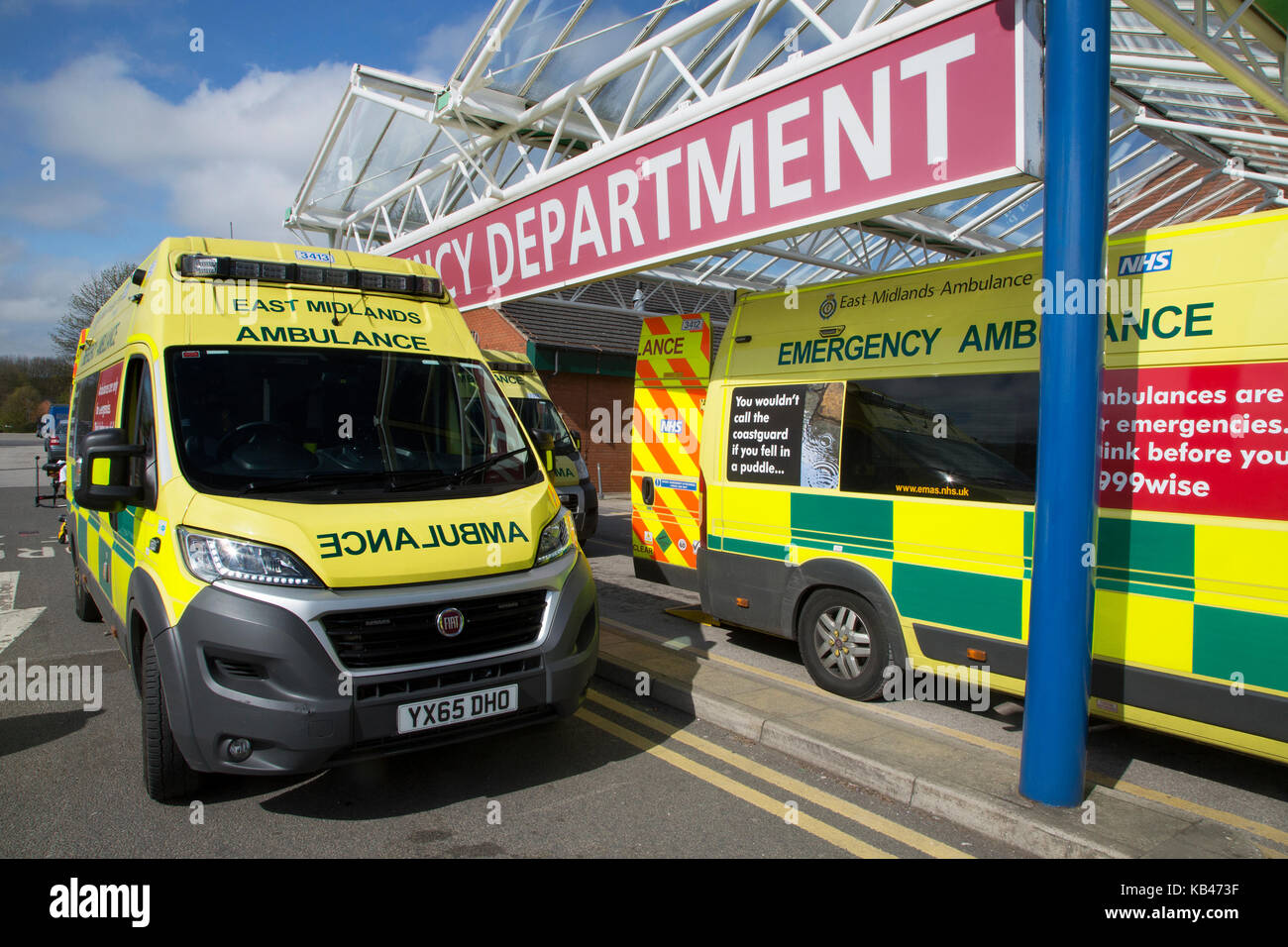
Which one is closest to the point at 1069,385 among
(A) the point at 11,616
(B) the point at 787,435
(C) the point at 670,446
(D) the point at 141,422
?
(B) the point at 787,435

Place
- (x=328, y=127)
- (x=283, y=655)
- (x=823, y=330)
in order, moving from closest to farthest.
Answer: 1. (x=283, y=655)
2. (x=823, y=330)
3. (x=328, y=127)

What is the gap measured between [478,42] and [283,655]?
714 centimetres

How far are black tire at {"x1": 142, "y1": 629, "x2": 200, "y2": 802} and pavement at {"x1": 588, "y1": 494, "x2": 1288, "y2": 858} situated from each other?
275 cm

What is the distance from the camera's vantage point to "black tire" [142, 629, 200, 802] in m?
3.81

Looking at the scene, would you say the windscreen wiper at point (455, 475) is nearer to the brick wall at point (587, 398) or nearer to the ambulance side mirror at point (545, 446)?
the ambulance side mirror at point (545, 446)

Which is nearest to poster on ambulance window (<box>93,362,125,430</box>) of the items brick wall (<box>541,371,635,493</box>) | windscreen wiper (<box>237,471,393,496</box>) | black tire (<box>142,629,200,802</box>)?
windscreen wiper (<box>237,471,393,496</box>)

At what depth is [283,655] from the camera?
3420mm

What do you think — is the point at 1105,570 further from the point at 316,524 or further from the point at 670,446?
the point at 670,446

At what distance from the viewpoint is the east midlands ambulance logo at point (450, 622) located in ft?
12.2

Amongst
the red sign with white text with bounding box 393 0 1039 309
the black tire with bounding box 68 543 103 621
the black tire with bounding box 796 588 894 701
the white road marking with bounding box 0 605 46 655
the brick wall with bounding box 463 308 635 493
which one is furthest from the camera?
the brick wall with bounding box 463 308 635 493

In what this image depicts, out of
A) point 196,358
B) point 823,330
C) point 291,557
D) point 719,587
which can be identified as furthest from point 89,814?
point 823,330

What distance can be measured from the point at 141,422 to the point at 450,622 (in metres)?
2.17

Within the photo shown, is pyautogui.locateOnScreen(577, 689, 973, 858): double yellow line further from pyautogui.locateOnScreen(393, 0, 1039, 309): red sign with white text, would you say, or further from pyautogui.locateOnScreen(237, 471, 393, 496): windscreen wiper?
pyautogui.locateOnScreen(393, 0, 1039, 309): red sign with white text
